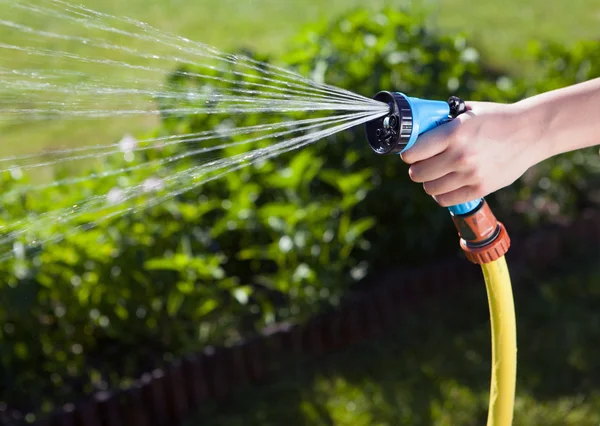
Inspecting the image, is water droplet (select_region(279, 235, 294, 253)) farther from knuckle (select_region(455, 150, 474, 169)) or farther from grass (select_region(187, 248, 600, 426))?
knuckle (select_region(455, 150, 474, 169))

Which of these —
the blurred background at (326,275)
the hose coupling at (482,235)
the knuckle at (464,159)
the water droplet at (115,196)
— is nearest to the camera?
the knuckle at (464,159)

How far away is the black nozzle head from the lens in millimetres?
1505

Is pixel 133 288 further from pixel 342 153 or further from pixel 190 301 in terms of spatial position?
pixel 342 153

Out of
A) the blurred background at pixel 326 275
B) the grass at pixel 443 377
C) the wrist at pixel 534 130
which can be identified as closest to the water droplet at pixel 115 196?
the blurred background at pixel 326 275

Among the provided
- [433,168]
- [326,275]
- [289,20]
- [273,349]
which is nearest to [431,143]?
[433,168]

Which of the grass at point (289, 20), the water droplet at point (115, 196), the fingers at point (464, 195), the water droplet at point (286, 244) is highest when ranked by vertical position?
the grass at point (289, 20)

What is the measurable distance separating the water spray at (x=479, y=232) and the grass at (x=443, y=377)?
1.46 meters

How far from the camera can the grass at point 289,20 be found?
7.54m

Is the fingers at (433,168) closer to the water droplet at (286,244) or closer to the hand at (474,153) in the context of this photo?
the hand at (474,153)

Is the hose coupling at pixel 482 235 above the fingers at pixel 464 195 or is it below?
below

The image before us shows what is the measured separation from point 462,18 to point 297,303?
18.8 feet

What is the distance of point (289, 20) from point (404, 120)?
276 inches

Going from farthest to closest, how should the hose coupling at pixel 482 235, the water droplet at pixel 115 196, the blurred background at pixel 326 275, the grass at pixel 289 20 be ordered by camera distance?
1. the grass at pixel 289 20
2. the blurred background at pixel 326 275
3. the water droplet at pixel 115 196
4. the hose coupling at pixel 482 235

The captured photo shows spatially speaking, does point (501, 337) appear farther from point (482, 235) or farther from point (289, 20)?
Result: point (289, 20)
